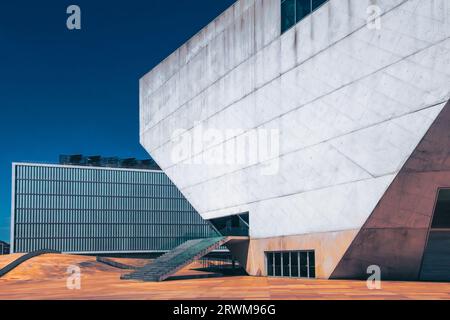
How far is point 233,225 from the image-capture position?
41.6 m

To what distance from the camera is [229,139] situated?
40.8 meters

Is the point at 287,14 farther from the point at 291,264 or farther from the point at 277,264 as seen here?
the point at 277,264

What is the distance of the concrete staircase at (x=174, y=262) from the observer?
3540 centimetres

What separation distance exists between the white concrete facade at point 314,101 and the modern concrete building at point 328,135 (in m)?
0.09

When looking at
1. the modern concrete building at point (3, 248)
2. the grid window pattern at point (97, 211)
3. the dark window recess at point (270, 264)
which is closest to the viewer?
the dark window recess at point (270, 264)

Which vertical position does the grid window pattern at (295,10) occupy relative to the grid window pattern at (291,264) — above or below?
above

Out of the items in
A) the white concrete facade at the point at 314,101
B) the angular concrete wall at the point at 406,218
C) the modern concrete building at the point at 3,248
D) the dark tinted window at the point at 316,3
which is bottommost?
the modern concrete building at the point at 3,248

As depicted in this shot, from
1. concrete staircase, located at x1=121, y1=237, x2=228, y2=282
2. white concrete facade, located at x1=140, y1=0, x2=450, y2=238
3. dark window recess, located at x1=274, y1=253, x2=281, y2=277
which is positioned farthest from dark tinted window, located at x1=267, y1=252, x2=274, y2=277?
concrete staircase, located at x1=121, y1=237, x2=228, y2=282

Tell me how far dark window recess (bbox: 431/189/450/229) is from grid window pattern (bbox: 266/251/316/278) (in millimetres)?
7461

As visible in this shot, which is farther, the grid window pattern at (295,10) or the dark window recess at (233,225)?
the dark window recess at (233,225)

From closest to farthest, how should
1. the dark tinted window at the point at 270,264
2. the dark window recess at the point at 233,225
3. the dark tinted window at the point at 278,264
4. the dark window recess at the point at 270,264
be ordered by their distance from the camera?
the dark tinted window at the point at 278,264 < the dark window recess at the point at 270,264 < the dark tinted window at the point at 270,264 < the dark window recess at the point at 233,225

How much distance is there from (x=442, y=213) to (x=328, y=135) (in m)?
7.25

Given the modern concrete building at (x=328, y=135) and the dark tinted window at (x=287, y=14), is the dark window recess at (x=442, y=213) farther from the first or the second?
the dark tinted window at (x=287, y=14)

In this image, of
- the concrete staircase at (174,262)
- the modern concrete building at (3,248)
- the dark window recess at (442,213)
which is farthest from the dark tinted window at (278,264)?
the modern concrete building at (3,248)
